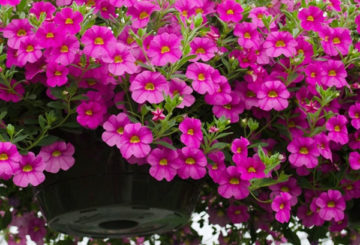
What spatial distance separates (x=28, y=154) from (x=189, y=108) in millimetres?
384

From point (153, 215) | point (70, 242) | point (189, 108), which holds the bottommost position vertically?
point (70, 242)

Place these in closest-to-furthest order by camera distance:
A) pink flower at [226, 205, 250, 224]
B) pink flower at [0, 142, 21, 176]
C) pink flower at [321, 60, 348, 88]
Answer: pink flower at [0, 142, 21, 176] → pink flower at [321, 60, 348, 88] → pink flower at [226, 205, 250, 224]

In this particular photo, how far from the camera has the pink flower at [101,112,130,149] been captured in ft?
4.84

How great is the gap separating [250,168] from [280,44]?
0.30m

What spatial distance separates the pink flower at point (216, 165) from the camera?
1.58m

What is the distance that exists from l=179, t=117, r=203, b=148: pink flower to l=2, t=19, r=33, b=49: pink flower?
1.29ft

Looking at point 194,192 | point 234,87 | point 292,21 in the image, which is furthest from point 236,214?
point 292,21

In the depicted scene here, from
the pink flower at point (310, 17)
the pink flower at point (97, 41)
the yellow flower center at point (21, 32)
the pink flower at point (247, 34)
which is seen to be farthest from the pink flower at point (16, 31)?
the pink flower at point (310, 17)

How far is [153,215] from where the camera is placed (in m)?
1.71

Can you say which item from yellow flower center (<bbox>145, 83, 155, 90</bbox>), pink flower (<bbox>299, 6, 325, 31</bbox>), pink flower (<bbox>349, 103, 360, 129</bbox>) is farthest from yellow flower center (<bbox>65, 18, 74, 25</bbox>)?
pink flower (<bbox>349, 103, 360, 129</bbox>)

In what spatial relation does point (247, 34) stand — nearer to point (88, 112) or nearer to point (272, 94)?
point (272, 94)

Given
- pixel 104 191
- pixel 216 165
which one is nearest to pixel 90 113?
pixel 104 191

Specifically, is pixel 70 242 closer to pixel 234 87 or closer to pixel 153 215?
pixel 153 215

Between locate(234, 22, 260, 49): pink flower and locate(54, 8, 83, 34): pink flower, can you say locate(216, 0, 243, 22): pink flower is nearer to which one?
locate(234, 22, 260, 49): pink flower
